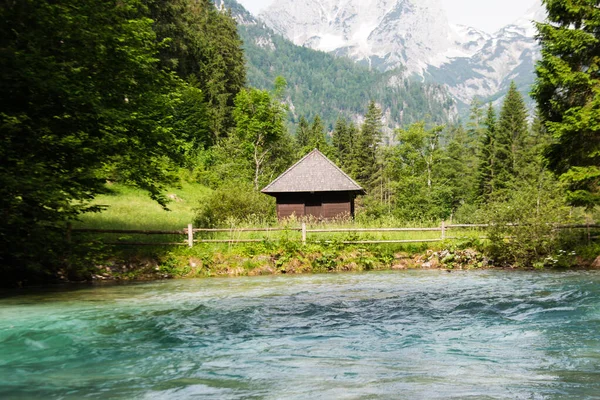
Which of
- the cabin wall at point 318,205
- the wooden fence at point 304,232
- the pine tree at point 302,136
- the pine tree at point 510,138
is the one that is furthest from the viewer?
the pine tree at point 302,136

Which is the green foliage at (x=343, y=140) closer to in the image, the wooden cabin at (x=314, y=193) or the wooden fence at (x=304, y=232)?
the wooden cabin at (x=314, y=193)

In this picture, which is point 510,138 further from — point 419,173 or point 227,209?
point 227,209

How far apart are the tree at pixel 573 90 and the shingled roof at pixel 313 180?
41.4 ft

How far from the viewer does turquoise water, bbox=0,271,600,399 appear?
548 centimetres

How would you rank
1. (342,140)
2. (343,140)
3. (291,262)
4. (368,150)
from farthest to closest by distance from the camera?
(342,140) → (343,140) → (368,150) → (291,262)

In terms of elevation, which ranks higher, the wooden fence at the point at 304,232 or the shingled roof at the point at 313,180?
the shingled roof at the point at 313,180

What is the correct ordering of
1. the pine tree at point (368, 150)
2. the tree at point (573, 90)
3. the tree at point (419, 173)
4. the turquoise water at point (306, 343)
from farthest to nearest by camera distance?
the pine tree at point (368, 150) → the tree at point (419, 173) → the tree at point (573, 90) → the turquoise water at point (306, 343)

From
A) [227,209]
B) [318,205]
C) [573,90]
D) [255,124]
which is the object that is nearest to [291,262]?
[227,209]

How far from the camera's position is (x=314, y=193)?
32.4 m

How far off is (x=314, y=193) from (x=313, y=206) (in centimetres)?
88

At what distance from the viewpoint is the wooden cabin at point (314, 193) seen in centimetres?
3148

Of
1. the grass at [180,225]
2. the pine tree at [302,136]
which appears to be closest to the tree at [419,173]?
the grass at [180,225]

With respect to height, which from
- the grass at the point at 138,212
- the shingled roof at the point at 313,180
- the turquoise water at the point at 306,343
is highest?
the shingled roof at the point at 313,180

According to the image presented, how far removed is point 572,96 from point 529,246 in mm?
Answer: 7044
